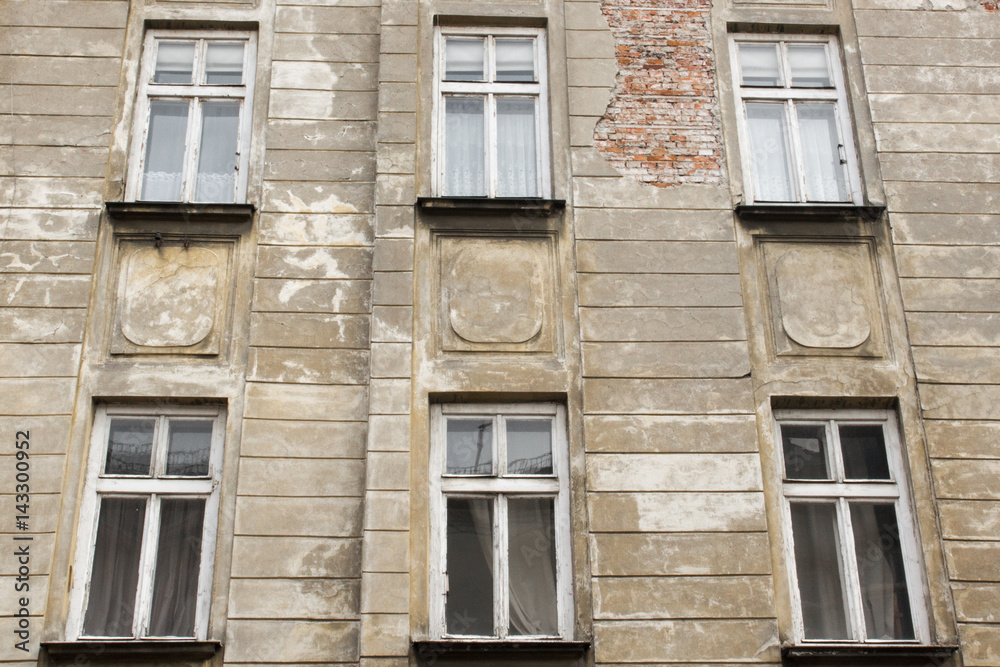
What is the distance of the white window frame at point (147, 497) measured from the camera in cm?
671

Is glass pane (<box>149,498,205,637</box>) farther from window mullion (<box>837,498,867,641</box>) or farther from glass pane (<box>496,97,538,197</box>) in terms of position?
window mullion (<box>837,498,867,641</box>)

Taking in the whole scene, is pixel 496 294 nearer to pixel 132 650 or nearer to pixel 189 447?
pixel 189 447

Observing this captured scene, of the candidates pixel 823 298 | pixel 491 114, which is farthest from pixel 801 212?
pixel 491 114

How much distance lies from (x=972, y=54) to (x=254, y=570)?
22.8ft

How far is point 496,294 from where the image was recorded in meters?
7.52

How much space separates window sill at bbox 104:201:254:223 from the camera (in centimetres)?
763

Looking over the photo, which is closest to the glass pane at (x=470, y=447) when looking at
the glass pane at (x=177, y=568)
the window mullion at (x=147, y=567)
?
the glass pane at (x=177, y=568)

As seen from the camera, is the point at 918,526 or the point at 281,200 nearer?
the point at 918,526

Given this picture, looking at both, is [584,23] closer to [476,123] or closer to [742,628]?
[476,123]

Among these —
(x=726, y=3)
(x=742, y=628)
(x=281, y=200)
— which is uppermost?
(x=726, y=3)

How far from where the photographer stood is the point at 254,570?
21.8 ft

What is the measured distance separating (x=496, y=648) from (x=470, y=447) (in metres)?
1.42

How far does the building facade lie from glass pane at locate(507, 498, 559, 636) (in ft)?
0.06

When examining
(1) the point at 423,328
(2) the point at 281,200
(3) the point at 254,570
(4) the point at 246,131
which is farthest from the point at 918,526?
(4) the point at 246,131
